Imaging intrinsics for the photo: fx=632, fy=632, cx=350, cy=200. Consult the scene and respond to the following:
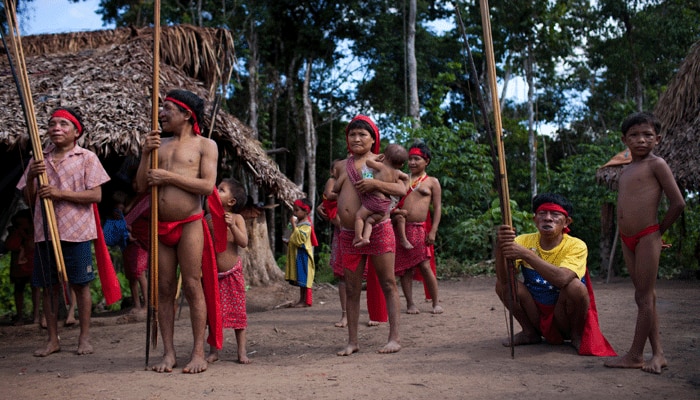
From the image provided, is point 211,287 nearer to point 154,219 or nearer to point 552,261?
point 154,219

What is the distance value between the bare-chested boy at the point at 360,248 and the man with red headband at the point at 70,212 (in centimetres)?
182

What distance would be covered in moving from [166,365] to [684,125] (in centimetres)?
726

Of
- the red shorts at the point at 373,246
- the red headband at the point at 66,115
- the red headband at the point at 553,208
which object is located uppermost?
the red headband at the point at 66,115

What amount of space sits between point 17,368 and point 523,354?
3.26 metres

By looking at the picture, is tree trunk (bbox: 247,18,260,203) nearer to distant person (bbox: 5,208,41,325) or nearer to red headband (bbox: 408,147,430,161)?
distant person (bbox: 5,208,41,325)

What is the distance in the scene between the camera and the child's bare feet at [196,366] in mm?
3768

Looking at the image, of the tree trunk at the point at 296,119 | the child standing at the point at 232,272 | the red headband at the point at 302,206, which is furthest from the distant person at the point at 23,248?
the tree trunk at the point at 296,119

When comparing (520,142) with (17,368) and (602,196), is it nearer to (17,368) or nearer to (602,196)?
(602,196)

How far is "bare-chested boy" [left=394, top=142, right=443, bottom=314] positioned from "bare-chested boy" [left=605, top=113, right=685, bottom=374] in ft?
8.27

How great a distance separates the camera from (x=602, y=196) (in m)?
11.8

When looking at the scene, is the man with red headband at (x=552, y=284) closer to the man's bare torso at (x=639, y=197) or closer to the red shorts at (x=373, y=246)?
the man's bare torso at (x=639, y=197)

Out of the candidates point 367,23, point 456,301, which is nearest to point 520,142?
point 367,23

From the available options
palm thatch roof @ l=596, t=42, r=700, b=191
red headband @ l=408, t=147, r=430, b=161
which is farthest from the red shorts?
palm thatch roof @ l=596, t=42, r=700, b=191

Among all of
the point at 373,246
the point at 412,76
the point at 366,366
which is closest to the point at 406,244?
the point at 373,246
